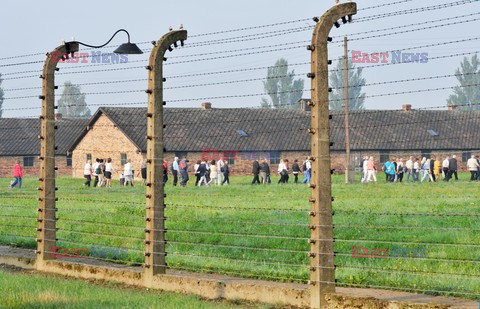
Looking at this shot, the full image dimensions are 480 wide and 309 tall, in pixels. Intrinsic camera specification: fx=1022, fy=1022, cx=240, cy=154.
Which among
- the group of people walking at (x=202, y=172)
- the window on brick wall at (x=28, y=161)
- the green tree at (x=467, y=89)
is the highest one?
the green tree at (x=467, y=89)

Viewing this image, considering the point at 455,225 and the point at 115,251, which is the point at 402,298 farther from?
the point at 455,225

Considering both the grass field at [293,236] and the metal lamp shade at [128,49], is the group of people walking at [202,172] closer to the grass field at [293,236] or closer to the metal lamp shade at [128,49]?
the grass field at [293,236]

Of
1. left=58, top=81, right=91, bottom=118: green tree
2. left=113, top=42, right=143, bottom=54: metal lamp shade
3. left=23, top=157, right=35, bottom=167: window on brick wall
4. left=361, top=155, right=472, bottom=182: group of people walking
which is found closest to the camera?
left=113, top=42, right=143, bottom=54: metal lamp shade

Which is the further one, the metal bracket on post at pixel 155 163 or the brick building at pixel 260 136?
the brick building at pixel 260 136

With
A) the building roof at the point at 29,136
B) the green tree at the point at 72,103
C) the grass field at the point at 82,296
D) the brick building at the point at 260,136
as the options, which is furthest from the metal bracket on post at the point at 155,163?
the green tree at the point at 72,103

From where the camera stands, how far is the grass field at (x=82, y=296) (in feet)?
37.6

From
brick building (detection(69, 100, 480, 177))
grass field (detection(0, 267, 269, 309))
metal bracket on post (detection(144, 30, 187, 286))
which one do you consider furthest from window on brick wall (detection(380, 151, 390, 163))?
metal bracket on post (detection(144, 30, 187, 286))

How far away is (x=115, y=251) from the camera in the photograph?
693 inches

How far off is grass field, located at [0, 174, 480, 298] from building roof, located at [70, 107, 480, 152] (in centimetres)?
3959

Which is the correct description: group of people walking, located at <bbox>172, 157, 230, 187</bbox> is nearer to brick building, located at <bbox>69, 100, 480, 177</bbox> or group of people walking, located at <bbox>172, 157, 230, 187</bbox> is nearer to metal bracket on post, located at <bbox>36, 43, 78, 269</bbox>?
brick building, located at <bbox>69, 100, 480, 177</bbox>

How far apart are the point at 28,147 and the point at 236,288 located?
72782 millimetres

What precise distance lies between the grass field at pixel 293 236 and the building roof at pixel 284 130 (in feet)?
130

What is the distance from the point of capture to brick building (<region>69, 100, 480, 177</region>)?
236 feet

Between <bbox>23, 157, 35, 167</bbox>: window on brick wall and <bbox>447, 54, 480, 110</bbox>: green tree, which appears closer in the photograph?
<bbox>23, 157, 35, 167</bbox>: window on brick wall
